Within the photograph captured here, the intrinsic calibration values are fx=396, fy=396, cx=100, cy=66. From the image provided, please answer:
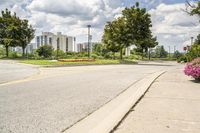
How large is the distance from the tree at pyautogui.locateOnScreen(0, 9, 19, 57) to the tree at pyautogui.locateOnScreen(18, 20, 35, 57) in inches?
44.5

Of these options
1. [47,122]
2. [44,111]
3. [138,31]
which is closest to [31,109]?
[44,111]

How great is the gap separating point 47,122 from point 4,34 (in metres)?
67.2

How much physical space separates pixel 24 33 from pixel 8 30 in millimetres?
3225

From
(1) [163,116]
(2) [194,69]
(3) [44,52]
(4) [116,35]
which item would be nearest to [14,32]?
(3) [44,52]

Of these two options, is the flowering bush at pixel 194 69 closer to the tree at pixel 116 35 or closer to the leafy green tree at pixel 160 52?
the tree at pixel 116 35

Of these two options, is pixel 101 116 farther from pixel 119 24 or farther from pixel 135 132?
pixel 119 24

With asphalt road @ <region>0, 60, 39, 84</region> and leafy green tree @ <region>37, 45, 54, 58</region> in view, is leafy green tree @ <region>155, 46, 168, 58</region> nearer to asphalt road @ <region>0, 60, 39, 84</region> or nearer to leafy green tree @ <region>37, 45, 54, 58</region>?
→ leafy green tree @ <region>37, 45, 54, 58</region>

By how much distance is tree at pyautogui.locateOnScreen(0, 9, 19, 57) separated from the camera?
2785 inches

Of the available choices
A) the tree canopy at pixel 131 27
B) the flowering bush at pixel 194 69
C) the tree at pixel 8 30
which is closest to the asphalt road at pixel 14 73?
the flowering bush at pixel 194 69

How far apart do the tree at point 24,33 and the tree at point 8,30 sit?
1130mm

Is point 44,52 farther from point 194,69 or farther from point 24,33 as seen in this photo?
point 194,69

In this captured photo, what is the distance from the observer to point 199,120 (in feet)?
28.5

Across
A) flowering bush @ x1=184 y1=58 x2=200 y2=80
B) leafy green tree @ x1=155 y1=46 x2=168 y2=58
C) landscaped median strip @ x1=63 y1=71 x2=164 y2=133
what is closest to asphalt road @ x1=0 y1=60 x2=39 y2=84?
flowering bush @ x1=184 y1=58 x2=200 y2=80

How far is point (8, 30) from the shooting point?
234 ft
